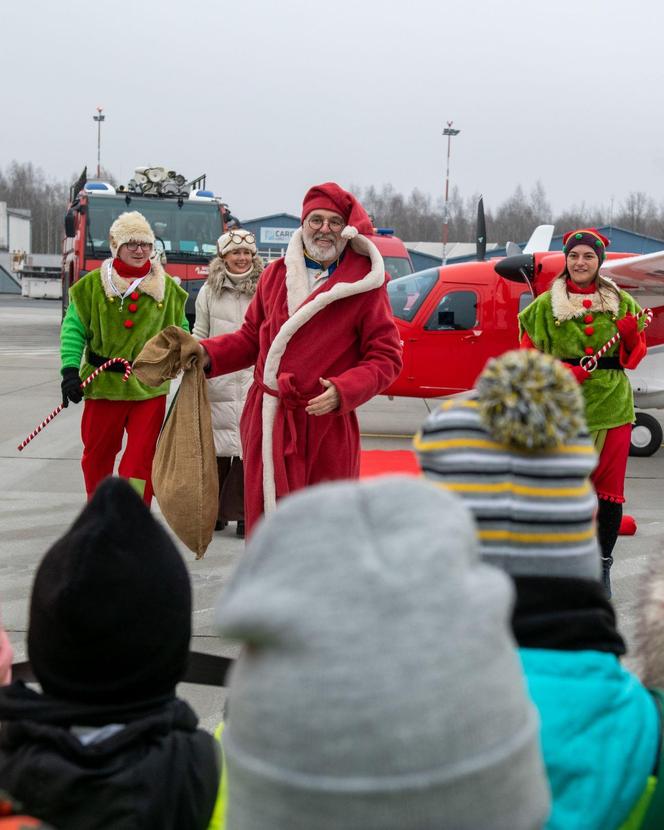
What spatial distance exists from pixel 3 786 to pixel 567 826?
2.87 ft

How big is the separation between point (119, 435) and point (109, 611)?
3.82 meters

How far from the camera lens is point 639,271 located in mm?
9953

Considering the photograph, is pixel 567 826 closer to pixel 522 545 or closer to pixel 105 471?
pixel 522 545

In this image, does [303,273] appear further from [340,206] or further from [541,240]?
[541,240]

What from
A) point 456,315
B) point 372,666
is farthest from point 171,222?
point 372,666

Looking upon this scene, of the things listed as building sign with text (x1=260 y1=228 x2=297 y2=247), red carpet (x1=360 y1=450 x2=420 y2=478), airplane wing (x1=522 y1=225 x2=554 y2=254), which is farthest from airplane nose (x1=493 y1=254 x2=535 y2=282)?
building sign with text (x1=260 y1=228 x2=297 y2=247)

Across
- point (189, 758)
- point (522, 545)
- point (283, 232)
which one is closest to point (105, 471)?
point (189, 758)

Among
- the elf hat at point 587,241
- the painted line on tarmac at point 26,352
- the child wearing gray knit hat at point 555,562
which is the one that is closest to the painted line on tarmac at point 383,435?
the elf hat at point 587,241

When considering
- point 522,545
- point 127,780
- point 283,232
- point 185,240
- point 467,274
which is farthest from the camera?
point 283,232

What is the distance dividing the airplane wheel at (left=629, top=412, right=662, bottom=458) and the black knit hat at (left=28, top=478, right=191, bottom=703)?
8781 millimetres

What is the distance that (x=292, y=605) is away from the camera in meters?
0.95

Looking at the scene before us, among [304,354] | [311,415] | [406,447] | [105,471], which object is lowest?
[406,447]

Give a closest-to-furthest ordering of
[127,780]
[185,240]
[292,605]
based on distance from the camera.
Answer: [292,605] → [127,780] → [185,240]

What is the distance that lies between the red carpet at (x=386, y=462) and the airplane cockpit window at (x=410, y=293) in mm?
2342
